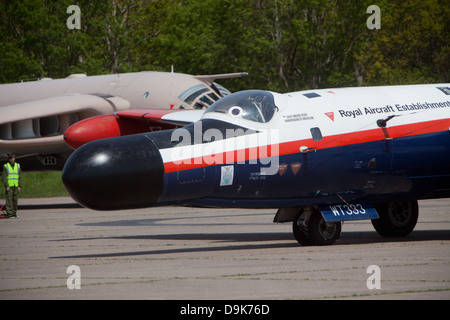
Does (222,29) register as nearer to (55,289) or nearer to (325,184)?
(325,184)

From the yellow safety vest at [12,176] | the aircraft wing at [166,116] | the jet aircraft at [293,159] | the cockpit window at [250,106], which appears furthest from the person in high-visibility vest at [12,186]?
the cockpit window at [250,106]

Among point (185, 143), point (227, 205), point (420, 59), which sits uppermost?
point (420, 59)

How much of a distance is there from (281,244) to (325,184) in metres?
1.70

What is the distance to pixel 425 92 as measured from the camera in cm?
1414

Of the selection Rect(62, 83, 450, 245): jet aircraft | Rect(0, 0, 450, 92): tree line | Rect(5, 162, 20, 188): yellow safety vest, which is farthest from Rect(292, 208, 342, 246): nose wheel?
Rect(0, 0, 450, 92): tree line

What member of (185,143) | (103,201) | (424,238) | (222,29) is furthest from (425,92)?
(222,29)

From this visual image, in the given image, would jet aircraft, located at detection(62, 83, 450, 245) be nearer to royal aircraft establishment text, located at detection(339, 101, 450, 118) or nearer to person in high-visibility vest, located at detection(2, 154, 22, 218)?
royal aircraft establishment text, located at detection(339, 101, 450, 118)

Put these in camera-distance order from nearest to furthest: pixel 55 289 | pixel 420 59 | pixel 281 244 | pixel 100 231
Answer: pixel 55 289 < pixel 281 244 < pixel 100 231 < pixel 420 59

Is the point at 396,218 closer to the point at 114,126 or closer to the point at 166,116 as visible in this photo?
the point at 166,116

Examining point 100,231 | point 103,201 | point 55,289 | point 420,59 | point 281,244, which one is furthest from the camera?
point 420,59

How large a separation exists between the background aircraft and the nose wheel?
40.4 feet

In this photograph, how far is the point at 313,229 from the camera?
43.1 feet

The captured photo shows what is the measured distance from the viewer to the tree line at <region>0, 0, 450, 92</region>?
148 ft
